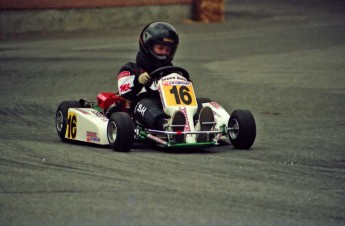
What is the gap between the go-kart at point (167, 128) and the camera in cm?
919

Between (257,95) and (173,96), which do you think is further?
(257,95)

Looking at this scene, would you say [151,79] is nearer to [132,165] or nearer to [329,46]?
[132,165]

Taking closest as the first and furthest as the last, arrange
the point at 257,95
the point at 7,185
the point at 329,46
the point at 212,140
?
1. the point at 7,185
2. the point at 212,140
3. the point at 257,95
4. the point at 329,46

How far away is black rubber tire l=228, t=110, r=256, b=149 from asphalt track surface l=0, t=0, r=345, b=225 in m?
0.10

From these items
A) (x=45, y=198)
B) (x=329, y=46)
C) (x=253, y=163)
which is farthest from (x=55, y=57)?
(x=45, y=198)

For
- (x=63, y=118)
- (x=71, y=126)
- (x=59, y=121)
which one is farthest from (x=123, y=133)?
(x=59, y=121)

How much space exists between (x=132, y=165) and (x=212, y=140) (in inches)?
49.1

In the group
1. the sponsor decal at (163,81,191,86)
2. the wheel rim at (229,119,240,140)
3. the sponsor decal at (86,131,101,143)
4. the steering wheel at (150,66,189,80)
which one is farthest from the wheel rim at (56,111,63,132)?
the wheel rim at (229,119,240,140)

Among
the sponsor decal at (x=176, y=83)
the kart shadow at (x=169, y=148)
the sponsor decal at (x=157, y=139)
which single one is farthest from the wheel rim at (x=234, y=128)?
the sponsor decal at (x=157, y=139)

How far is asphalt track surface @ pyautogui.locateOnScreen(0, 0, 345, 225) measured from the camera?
22.1ft

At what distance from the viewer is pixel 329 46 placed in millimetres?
20625

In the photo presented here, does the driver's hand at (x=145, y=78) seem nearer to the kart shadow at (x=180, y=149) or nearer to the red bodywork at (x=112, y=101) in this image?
the red bodywork at (x=112, y=101)

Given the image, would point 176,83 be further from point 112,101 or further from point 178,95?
point 112,101

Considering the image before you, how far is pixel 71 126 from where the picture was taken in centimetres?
1022
